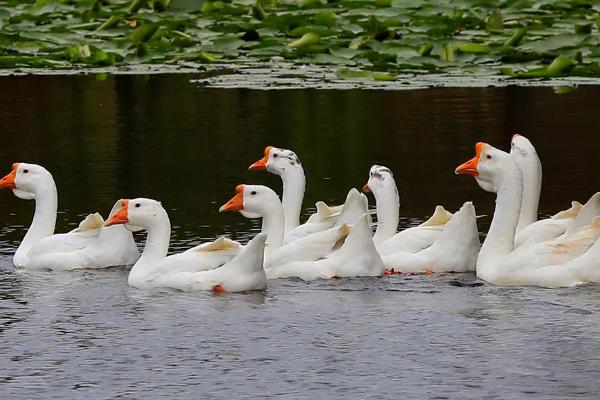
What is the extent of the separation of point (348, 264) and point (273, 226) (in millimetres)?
1022

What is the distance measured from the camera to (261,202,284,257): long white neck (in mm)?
14938

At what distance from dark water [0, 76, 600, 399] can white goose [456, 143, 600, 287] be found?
0.56ft

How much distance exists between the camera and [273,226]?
15016 mm

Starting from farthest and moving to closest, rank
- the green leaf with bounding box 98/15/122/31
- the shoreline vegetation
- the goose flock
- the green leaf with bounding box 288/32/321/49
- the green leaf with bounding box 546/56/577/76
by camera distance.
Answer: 1. the green leaf with bounding box 98/15/122/31
2. the green leaf with bounding box 288/32/321/49
3. the shoreline vegetation
4. the green leaf with bounding box 546/56/577/76
5. the goose flock

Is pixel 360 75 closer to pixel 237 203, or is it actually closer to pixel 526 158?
pixel 526 158

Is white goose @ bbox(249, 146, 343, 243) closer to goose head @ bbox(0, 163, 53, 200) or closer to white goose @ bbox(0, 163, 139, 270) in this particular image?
white goose @ bbox(0, 163, 139, 270)

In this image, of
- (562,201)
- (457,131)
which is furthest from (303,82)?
(562,201)

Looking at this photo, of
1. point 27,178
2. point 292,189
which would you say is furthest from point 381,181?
point 27,178

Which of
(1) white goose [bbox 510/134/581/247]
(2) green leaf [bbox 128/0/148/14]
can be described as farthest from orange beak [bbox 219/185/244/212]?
(2) green leaf [bbox 128/0/148/14]

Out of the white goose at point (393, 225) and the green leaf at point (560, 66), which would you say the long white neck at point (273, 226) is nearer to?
the white goose at point (393, 225)

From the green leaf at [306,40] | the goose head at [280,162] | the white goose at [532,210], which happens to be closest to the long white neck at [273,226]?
the goose head at [280,162]

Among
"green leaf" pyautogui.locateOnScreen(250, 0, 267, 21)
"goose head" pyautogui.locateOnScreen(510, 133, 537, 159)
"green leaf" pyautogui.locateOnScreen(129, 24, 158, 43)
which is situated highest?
"green leaf" pyautogui.locateOnScreen(250, 0, 267, 21)

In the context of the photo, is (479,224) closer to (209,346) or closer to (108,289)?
(108,289)

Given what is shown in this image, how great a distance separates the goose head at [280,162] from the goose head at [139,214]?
1.85m
